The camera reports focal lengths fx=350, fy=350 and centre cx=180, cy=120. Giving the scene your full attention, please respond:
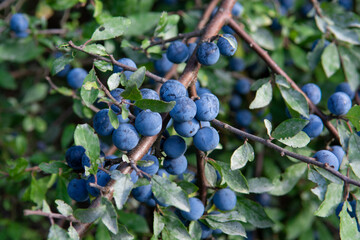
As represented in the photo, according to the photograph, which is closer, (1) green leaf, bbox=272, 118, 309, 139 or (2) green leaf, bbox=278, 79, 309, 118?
(1) green leaf, bbox=272, 118, 309, 139

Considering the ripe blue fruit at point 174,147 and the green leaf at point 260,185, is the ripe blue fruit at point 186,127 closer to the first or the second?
the ripe blue fruit at point 174,147

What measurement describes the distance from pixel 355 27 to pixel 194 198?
1119 mm

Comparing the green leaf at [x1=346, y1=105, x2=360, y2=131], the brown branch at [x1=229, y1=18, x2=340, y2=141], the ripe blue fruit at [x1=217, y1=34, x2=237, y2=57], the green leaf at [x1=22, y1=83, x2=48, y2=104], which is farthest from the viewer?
the green leaf at [x1=22, y1=83, x2=48, y2=104]

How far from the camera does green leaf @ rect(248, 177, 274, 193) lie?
47.3 inches

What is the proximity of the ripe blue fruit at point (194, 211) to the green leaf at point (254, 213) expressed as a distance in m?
0.19

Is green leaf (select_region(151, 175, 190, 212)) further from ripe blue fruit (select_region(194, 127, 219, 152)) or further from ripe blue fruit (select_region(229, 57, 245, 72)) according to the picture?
ripe blue fruit (select_region(229, 57, 245, 72))

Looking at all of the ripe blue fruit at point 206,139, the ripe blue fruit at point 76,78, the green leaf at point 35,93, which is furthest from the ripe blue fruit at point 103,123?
the green leaf at point 35,93

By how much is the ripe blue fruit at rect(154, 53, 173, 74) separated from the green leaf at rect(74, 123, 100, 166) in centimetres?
62

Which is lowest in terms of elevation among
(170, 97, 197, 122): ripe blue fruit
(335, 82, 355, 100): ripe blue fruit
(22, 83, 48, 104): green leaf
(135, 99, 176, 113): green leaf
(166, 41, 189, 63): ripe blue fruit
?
(22, 83, 48, 104): green leaf

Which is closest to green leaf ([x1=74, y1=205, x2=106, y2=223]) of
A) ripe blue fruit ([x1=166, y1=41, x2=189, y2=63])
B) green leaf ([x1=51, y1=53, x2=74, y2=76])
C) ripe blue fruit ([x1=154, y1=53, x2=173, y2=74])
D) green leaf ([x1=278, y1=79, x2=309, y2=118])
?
green leaf ([x1=51, y1=53, x2=74, y2=76])

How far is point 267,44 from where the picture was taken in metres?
1.82

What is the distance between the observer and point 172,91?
94 cm

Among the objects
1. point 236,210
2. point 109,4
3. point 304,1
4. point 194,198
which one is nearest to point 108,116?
point 194,198

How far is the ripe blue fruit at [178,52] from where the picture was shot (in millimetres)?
1212
